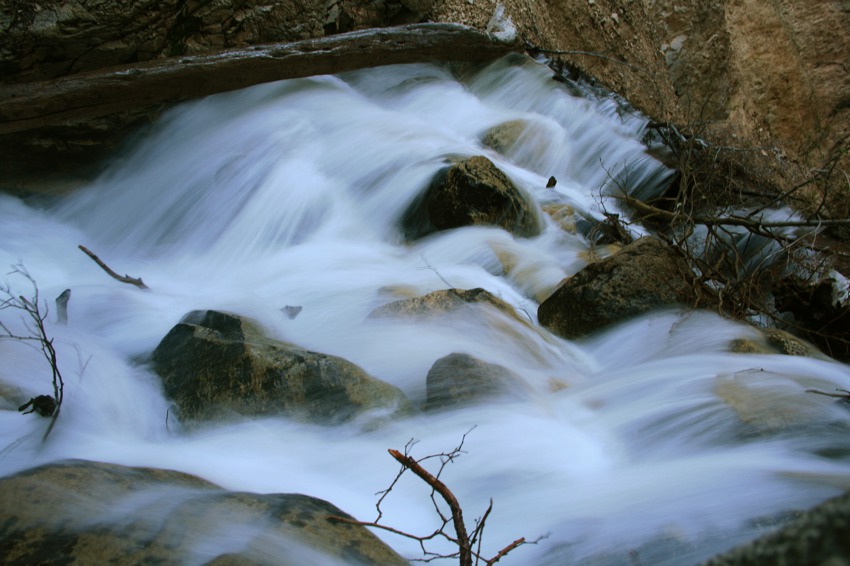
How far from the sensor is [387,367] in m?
2.83

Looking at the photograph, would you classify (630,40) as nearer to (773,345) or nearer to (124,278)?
(773,345)

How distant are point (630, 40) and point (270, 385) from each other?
6316mm

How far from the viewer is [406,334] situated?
300cm

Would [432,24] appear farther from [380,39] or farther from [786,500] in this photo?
[786,500]

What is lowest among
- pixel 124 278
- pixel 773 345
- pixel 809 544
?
pixel 124 278

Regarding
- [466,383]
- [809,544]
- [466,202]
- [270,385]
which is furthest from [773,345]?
[809,544]

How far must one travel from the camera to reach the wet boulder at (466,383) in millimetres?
2594

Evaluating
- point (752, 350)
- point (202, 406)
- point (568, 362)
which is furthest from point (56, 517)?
point (752, 350)

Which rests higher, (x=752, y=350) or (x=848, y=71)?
(x=848, y=71)

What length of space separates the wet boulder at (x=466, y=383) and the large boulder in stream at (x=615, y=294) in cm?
75

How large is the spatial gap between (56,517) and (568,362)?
2.13 m

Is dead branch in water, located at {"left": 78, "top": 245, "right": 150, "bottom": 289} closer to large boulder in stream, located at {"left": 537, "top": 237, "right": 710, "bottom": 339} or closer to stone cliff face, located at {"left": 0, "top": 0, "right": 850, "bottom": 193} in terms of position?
stone cliff face, located at {"left": 0, "top": 0, "right": 850, "bottom": 193}

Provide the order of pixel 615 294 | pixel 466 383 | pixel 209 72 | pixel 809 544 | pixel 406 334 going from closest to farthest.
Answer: pixel 809 544, pixel 466 383, pixel 406 334, pixel 615 294, pixel 209 72

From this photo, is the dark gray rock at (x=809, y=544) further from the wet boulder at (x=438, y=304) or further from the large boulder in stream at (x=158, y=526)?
the wet boulder at (x=438, y=304)
